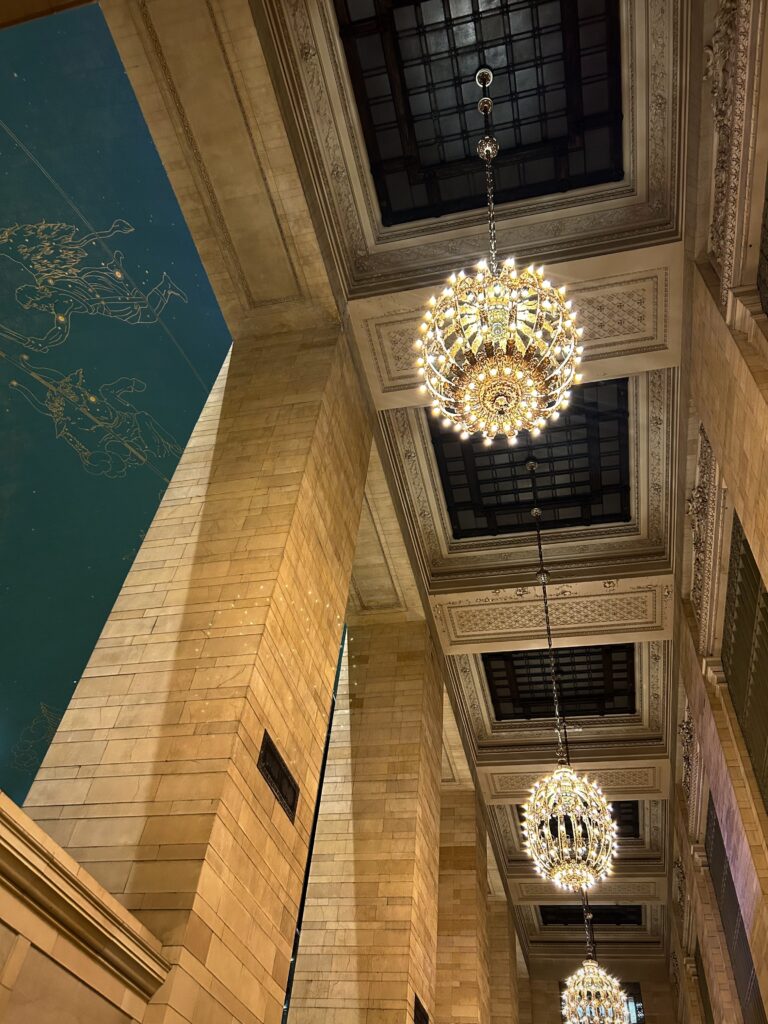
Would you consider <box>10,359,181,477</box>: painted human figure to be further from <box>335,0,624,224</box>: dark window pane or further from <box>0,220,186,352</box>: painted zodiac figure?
<box>335,0,624,224</box>: dark window pane

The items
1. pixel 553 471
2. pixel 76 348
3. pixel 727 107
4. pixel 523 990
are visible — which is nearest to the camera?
pixel 727 107

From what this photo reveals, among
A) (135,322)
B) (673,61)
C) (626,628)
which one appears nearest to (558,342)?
(673,61)

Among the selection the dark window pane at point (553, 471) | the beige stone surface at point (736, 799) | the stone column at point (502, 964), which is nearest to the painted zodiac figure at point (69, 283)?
the dark window pane at point (553, 471)

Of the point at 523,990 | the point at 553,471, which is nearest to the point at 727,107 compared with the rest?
the point at 553,471

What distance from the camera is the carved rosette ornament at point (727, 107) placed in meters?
4.39

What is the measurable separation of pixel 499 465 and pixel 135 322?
4.04m

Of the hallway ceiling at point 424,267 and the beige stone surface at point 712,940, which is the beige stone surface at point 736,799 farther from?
the beige stone surface at point 712,940

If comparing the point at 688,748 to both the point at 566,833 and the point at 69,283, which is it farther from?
the point at 69,283

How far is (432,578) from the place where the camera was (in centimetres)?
922

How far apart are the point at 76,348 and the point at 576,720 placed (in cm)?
818

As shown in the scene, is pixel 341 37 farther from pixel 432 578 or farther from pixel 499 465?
pixel 432 578

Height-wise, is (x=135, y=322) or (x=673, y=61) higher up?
(x=135, y=322)

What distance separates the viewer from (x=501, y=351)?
4.37 metres

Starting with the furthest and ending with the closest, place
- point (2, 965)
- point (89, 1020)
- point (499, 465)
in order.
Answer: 1. point (499, 465)
2. point (89, 1020)
3. point (2, 965)
